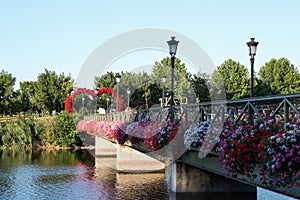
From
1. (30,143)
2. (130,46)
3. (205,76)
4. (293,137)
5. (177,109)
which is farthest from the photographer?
(205,76)

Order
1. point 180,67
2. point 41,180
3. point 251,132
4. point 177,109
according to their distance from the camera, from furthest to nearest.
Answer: point 180,67 < point 41,180 < point 177,109 < point 251,132

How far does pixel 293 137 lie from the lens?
7.11m

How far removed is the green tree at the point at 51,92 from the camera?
72006 millimetres

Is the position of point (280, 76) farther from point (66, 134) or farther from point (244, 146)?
point (244, 146)

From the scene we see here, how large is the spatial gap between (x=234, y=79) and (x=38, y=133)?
2697 cm

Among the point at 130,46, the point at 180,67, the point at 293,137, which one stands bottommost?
the point at 293,137

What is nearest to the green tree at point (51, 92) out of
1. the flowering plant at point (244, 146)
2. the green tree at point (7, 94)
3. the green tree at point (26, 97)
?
the green tree at point (26, 97)

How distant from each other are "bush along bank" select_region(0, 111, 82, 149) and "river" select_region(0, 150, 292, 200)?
48.2 ft

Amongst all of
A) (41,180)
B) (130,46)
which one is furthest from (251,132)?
(41,180)

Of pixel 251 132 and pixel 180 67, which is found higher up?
pixel 180 67

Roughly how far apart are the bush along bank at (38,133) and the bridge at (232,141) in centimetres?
3579

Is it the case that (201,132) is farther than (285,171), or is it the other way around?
(201,132)

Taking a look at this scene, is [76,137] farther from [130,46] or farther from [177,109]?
[177,109]

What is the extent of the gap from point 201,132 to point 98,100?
54360 millimetres
